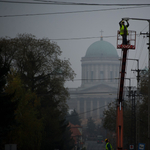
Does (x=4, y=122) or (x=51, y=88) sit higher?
(x=51, y=88)

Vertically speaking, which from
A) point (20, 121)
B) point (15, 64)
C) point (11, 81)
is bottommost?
point (20, 121)

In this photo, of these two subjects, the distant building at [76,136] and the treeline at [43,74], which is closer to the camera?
the treeline at [43,74]

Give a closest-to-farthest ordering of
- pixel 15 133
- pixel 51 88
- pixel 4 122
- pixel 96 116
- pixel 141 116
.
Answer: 1. pixel 4 122
2. pixel 15 133
3. pixel 141 116
4. pixel 51 88
5. pixel 96 116

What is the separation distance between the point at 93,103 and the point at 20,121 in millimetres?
159959

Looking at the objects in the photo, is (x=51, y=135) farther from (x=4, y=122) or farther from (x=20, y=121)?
(x=4, y=122)

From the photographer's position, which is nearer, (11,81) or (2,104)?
(2,104)

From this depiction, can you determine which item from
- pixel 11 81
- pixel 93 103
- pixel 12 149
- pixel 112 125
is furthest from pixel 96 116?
pixel 12 149

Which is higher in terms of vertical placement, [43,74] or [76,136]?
[43,74]

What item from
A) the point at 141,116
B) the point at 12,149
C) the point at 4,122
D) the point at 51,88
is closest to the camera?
the point at 12,149

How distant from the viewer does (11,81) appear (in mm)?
35938

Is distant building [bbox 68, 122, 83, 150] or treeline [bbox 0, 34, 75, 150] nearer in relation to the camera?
treeline [bbox 0, 34, 75, 150]

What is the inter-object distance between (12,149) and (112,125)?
107 feet

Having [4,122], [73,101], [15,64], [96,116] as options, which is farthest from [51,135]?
[73,101]

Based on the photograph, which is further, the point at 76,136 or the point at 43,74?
the point at 76,136
